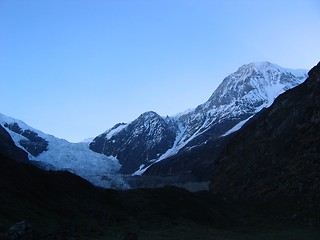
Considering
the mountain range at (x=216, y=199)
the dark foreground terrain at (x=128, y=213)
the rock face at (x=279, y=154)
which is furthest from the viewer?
the rock face at (x=279, y=154)

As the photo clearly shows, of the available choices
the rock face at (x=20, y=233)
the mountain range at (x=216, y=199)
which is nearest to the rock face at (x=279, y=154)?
the mountain range at (x=216, y=199)

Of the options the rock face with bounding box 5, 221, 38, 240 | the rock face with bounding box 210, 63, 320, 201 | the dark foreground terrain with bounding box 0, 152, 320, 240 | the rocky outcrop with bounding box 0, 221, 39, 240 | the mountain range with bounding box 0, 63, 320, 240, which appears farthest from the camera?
the rock face with bounding box 210, 63, 320, 201

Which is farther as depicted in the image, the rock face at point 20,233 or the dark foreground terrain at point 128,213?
the dark foreground terrain at point 128,213

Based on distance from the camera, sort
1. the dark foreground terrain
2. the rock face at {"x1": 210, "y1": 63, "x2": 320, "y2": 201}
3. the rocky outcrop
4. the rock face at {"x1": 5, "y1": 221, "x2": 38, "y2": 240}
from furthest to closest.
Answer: the rock face at {"x1": 210, "y1": 63, "x2": 320, "y2": 201}
the dark foreground terrain
the rock face at {"x1": 5, "y1": 221, "x2": 38, "y2": 240}
the rocky outcrop

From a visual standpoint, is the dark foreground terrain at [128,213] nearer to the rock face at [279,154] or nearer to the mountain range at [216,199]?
the mountain range at [216,199]

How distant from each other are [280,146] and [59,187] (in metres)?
48.9

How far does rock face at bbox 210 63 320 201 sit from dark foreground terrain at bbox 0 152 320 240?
620 centimetres

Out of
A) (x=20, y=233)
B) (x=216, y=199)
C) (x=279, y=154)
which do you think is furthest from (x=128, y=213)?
(x=279, y=154)

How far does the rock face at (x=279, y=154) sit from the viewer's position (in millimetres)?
78375

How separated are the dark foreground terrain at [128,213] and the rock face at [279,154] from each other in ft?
20.4

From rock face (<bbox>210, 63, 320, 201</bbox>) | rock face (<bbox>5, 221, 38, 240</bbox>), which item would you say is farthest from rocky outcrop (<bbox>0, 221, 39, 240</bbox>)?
rock face (<bbox>210, 63, 320, 201</bbox>)

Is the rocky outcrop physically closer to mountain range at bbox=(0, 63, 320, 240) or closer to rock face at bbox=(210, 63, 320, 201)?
mountain range at bbox=(0, 63, 320, 240)

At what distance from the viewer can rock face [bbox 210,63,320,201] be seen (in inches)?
3086

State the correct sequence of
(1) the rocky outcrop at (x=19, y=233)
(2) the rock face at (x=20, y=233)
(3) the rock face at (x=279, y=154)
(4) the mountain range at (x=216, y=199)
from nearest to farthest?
1. (1) the rocky outcrop at (x=19, y=233)
2. (2) the rock face at (x=20, y=233)
3. (4) the mountain range at (x=216, y=199)
4. (3) the rock face at (x=279, y=154)
